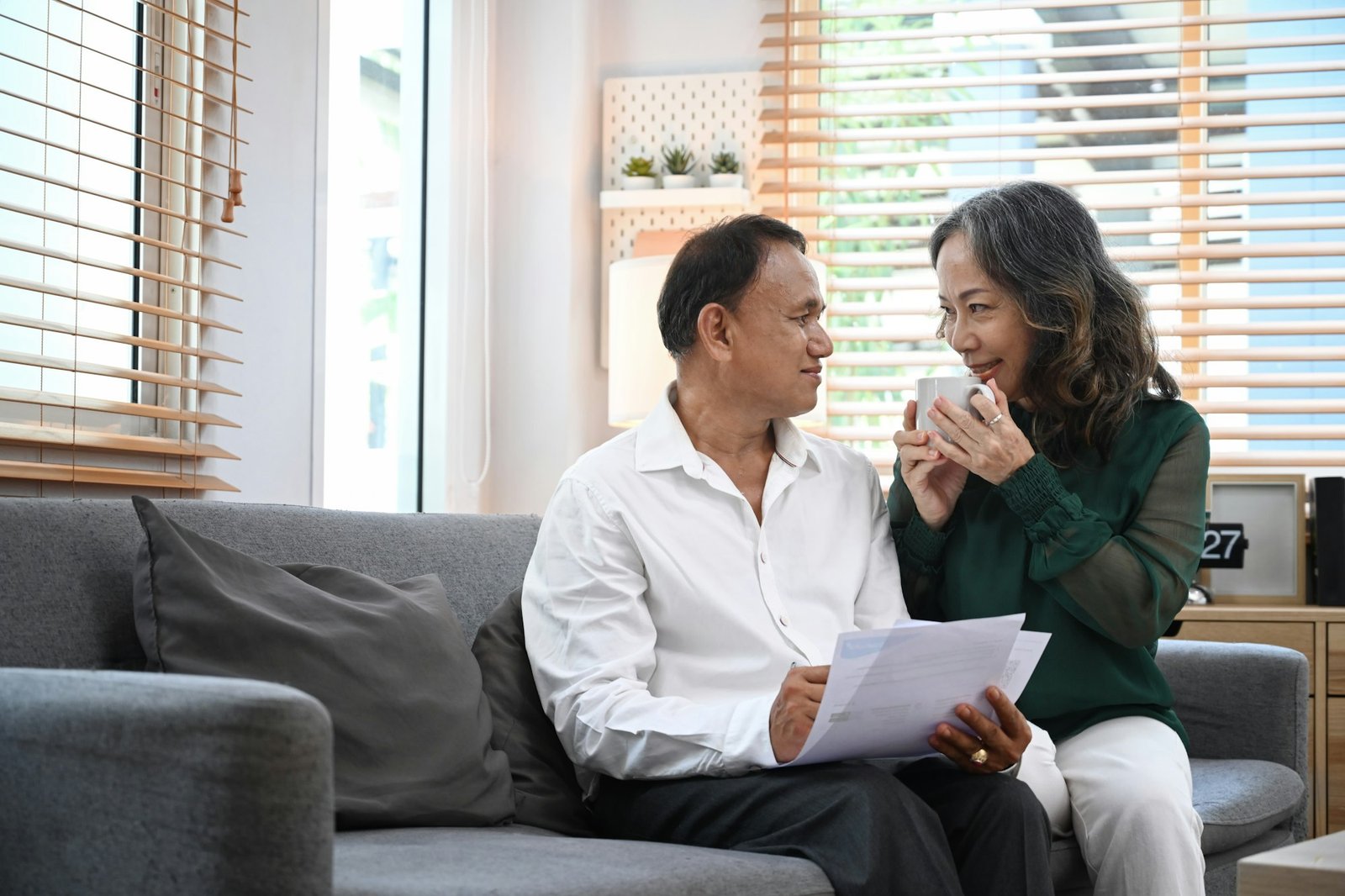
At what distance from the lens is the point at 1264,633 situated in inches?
110

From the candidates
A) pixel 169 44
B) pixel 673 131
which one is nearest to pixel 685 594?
pixel 169 44

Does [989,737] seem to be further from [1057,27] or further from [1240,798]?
[1057,27]

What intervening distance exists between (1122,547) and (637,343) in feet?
4.64

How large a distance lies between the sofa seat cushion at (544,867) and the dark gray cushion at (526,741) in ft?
0.54

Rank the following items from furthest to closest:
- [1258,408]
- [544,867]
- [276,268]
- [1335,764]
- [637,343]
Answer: [1258,408]
[637,343]
[1335,764]
[276,268]
[544,867]

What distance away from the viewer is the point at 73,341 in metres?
2.07

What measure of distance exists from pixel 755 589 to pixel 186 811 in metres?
0.83

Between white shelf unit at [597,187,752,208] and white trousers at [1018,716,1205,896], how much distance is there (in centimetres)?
198

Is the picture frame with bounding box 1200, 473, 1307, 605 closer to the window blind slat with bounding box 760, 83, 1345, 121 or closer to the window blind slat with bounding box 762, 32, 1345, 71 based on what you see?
the window blind slat with bounding box 760, 83, 1345, 121

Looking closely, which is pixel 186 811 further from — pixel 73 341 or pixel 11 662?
pixel 73 341

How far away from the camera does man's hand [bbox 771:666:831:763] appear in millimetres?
Result: 1404

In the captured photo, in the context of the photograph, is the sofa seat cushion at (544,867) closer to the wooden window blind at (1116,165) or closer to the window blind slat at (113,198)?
the window blind slat at (113,198)

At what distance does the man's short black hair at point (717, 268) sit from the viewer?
5.99 feet

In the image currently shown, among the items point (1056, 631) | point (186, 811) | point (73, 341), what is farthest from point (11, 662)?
point (1056, 631)
